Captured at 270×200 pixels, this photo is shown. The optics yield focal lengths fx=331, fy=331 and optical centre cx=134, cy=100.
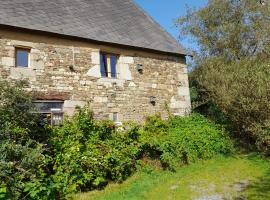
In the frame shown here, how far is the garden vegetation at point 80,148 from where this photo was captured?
745cm

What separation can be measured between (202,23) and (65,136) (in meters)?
11.4

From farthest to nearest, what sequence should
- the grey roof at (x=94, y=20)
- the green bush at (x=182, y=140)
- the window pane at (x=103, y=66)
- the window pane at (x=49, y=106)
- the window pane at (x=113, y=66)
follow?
1. the window pane at (x=113, y=66)
2. the window pane at (x=103, y=66)
3. the grey roof at (x=94, y=20)
4. the green bush at (x=182, y=140)
5. the window pane at (x=49, y=106)

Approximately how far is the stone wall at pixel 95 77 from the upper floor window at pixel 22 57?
0.20 m

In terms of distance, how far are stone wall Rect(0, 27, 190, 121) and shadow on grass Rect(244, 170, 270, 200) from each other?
5240 millimetres

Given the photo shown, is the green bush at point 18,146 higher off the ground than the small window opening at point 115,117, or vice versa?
the small window opening at point 115,117

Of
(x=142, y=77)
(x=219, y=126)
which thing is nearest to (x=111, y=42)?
(x=142, y=77)

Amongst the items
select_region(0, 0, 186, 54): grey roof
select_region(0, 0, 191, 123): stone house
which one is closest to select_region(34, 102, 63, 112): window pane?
select_region(0, 0, 191, 123): stone house

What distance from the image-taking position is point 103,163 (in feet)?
30.6

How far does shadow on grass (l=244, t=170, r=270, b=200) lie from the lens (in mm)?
7672

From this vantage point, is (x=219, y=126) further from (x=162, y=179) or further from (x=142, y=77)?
(x=162, y=179)

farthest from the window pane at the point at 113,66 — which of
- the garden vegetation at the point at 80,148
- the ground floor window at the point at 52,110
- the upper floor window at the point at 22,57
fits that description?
the upper floor window at the point at 22,57

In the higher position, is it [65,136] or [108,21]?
[108,21]

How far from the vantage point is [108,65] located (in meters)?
12.7

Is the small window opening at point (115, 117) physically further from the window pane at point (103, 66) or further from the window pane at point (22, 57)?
the window pane at point (22, 57)
